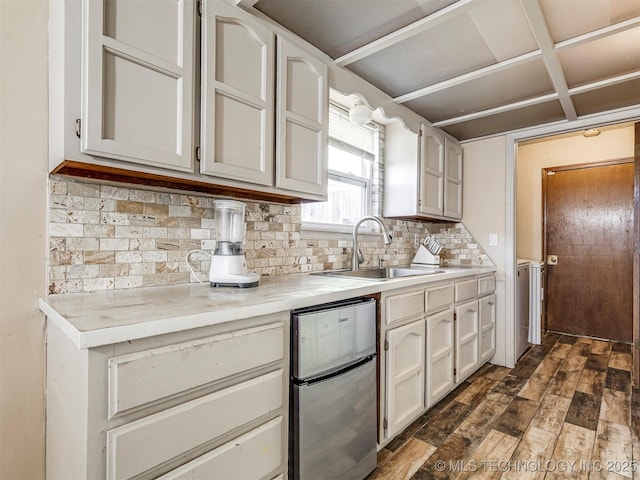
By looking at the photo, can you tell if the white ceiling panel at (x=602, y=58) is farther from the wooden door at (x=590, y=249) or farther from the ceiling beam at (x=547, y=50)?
the wooden door at (x=590, y=249)

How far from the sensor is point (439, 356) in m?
2.17

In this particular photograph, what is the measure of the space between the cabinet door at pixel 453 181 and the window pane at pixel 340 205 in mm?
817

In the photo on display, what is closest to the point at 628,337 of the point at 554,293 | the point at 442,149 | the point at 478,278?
the point at 554,293

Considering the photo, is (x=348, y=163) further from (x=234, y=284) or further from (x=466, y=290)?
(x=234, y=284)

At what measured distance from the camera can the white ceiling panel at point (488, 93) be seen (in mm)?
2064

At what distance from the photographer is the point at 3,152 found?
1.16 meters

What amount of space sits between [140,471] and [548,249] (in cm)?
458

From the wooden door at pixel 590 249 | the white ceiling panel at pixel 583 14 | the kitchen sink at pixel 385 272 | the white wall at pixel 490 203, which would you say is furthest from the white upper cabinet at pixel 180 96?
the wooden door at pixel 590 249

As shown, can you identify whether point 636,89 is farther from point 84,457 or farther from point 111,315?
point 84,457

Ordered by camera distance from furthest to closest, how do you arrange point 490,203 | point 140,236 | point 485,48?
1. point 490,203
2. point 485,48
3. point 140,236

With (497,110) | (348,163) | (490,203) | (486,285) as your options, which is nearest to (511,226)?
(490,203)

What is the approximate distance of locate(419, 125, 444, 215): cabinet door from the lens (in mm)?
2764

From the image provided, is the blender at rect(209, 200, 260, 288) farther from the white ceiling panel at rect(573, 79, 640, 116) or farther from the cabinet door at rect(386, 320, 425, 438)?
the white ceiling panel at rect(573, 79, 640, 116)

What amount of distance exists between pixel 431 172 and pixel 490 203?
2.50ft
